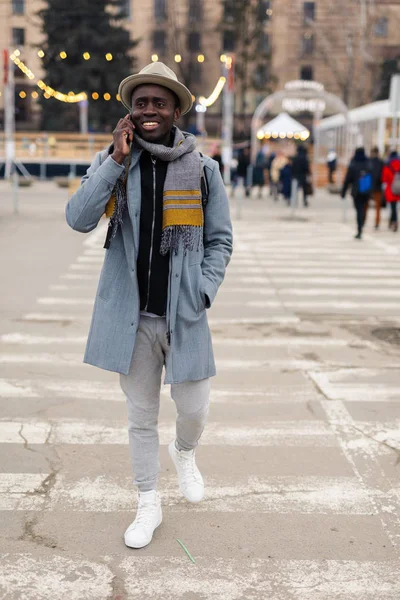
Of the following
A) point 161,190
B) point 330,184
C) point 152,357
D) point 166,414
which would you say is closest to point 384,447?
point 166,414

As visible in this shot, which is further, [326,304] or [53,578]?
[326,304]

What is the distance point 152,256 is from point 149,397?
2.03 feet

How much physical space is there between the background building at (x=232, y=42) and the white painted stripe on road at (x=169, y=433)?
57465 mm

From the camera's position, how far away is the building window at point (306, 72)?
68.9 meters

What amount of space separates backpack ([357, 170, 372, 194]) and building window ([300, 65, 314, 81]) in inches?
2183

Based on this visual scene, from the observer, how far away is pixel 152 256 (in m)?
3.49

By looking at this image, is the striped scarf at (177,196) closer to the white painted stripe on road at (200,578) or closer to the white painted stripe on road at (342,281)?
the white painted stripe on road at (200,578)

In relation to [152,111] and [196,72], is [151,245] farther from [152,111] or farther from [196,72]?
[196,72]

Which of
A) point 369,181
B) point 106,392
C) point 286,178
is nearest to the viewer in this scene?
point 106,392

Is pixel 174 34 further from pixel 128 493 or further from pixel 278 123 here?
pixel 128 493

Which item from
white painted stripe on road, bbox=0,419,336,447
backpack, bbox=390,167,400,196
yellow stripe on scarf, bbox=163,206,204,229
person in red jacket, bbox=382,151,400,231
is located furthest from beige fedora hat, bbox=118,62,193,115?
person in red jacket, bbox=382,151,400,231

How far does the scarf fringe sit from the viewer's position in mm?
3408

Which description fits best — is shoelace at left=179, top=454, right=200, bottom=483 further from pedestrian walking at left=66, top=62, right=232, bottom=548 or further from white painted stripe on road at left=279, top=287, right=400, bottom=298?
white painted stripe on road at left=279, top=287, right=400, bottom=298

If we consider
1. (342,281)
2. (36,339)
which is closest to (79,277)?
(342,281)
